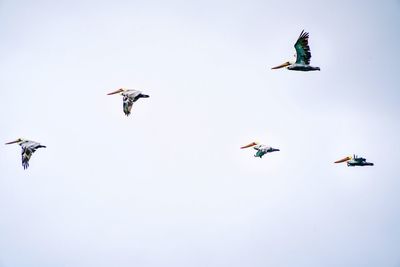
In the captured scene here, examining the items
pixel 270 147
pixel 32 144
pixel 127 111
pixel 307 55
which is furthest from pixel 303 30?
pixel 32 144

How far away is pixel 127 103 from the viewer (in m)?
55.9

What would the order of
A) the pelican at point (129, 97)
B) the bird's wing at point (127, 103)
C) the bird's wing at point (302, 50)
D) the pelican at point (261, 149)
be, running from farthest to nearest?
1. the pelican at point (261, 149)
2. the pelican at point (129, 97)
3. the bird's wing at point (127, 103)
4. the bird's wing at point (302, 50)

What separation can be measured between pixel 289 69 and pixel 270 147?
9913 mm

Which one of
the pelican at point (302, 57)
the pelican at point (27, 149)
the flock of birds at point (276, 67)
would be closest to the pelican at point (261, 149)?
the flock of birds at point (276, 67)

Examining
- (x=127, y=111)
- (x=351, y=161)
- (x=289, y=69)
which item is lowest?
(x=351, y=161)

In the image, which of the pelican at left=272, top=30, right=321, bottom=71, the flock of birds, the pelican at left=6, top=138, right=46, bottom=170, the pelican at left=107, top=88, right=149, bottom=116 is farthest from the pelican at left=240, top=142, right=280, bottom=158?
the pelican at left=6, top=138, right=46, bottom=170

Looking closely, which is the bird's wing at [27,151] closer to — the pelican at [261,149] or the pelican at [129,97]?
the pelican at [129,97]

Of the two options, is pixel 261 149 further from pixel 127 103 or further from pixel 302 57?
pixel 127 103

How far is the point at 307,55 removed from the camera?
52500 millimetres

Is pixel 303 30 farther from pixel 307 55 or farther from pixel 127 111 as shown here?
pixel 127 111

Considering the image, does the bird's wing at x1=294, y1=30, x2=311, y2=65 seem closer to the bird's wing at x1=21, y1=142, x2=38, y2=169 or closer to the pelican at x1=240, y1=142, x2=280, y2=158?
the pelican at x1=240, y1=142, x2=280, y2=158

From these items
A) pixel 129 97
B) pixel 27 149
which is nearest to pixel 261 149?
pixel 129 97

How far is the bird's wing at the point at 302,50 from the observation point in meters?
50.7

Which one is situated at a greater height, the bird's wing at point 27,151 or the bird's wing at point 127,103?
the bird's wing at point 127,103
